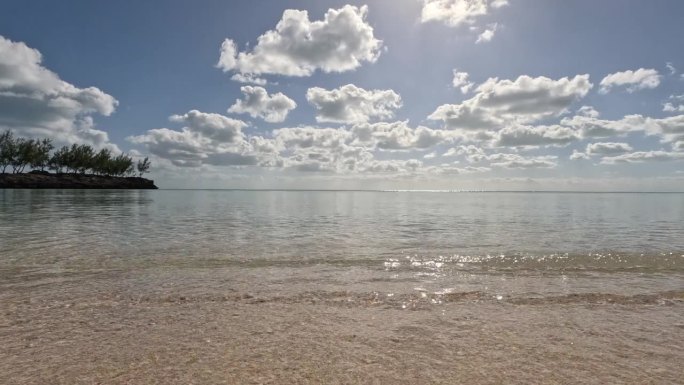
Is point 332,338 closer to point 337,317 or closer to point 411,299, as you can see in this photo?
point 337,317

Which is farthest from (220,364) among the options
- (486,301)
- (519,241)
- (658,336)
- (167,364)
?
(519,241)

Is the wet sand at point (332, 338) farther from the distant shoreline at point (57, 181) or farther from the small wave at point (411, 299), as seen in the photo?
the distant shoreline at point (57, 181)

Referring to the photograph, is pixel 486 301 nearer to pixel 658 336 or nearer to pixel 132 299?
pixel 658 336

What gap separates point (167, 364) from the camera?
5.66m

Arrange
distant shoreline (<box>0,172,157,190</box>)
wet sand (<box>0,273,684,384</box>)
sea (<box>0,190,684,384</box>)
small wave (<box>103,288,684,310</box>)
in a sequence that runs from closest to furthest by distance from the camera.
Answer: wet sand (<box>0,273,684,384</box>), sea (<box>0,190,684,384</box>), small wave (<box>103,288,684,310</box>), distant shoreline (<box>0,172,157,190</box>)

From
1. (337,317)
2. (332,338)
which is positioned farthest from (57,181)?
(332,338)

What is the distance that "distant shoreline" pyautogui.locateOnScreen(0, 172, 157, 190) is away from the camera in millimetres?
147125

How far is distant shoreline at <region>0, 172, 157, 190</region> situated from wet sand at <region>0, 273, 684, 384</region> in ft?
602

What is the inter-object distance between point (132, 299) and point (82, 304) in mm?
1037

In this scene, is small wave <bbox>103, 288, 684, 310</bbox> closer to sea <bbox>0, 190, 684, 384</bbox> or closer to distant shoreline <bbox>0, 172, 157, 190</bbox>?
sea <bbox>0, 190, 684, 384</bbox>

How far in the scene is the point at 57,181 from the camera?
164 meters

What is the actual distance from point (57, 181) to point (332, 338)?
663ft

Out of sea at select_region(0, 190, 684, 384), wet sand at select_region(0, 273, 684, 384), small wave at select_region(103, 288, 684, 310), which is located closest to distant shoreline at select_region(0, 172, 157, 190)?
sea at select_region(0, 190, 684, 384)

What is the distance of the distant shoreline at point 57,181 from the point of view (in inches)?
5792
